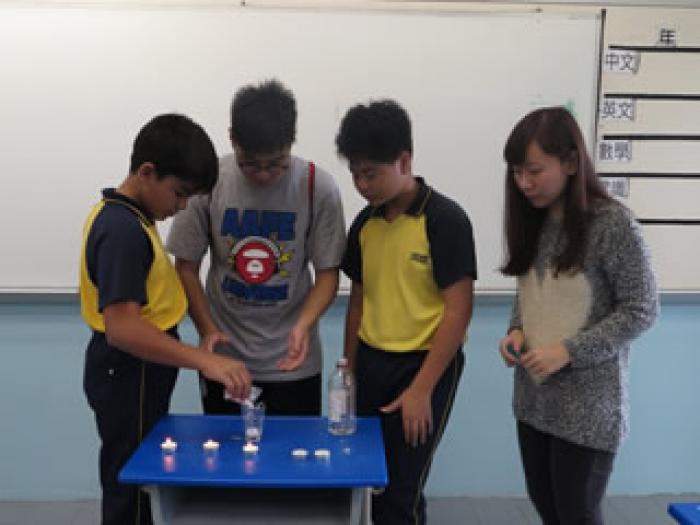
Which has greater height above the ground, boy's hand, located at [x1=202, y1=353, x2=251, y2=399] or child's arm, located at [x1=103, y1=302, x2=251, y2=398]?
child's arm, located at [x1=103, y1=302, x2=251, y2=398]

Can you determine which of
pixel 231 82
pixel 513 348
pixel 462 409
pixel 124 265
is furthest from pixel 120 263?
pixel 462 409

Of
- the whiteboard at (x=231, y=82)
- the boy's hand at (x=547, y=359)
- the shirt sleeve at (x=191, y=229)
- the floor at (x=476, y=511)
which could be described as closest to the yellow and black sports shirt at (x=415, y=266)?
the boy's hand at (x=547, y=359)

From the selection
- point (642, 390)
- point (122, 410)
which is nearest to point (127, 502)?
point (122, 410)

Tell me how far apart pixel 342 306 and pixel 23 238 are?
1.31 m

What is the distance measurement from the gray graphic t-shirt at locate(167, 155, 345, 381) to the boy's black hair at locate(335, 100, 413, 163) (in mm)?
242

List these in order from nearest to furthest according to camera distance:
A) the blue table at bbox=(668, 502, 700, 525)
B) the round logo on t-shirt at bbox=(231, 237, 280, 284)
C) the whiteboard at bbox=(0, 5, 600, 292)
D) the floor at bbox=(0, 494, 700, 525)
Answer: the blue table at bbox=(668, 502, 700, 525) < the round logo on t-shirt at bbox=(231, 237, 280, 284) < the whiteboard at bbox=(0, 5, 600, 292) < the floor at bbox=(0, 494, 700, 525)

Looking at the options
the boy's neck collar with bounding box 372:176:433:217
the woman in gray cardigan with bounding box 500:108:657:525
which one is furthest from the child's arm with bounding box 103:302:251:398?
the woman in gray cardigan with bounding box 500:108:657:525

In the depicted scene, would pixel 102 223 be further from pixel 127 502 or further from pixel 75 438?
pixel 75 438

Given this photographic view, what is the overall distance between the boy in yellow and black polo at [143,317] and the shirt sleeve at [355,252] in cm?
41

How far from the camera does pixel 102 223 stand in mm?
1418

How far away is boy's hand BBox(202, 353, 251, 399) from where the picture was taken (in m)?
1.48

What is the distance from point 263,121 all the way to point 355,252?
1.39ft

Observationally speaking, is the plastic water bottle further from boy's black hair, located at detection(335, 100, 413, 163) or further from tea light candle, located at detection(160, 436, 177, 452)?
boy's black hair, located at detection(335, 100, 413, 163)

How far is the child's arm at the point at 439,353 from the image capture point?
1.56m
